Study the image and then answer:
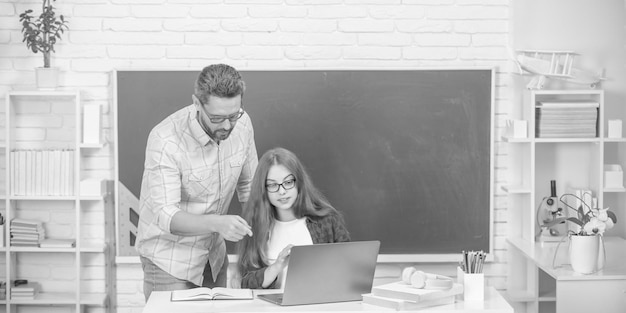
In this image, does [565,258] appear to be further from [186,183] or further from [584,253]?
[186,183]

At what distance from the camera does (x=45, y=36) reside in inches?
161

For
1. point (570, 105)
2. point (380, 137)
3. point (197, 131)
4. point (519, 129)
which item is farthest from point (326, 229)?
point (570, 105)

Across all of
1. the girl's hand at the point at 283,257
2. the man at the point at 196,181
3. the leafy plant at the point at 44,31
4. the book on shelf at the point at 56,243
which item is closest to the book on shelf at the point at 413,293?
the girl's hand at the point at 283,257

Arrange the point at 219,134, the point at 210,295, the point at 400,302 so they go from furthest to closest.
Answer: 1. the point at 219,134
2. the point at 210,295
3. the point at 400,302

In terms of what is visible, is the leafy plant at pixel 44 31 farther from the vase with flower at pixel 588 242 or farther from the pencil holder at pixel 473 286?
the vase with flower at pixel 588 242

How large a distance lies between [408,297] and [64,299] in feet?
6.86

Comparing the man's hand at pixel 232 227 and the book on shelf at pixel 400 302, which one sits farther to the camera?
the man's hand at pixel 232 227

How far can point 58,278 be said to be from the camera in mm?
4320

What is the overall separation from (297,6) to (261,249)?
149cm

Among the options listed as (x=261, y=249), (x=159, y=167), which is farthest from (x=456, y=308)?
(x=159, y=167)

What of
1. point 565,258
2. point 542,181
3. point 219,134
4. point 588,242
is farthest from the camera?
point 542,181

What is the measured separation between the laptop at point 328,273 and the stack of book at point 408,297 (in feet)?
0.21

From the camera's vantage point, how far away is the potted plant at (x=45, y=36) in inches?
159

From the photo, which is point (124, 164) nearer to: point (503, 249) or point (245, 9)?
point (245, 9)
